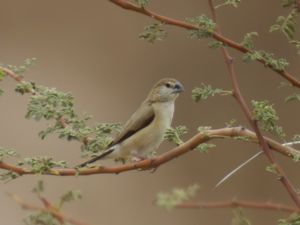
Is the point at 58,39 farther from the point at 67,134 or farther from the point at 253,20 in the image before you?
the point at 67,134

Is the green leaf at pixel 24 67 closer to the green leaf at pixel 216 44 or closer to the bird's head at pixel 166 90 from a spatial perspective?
the green leaf at pixel 216 44

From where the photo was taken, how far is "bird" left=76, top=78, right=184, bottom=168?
5.11 ft

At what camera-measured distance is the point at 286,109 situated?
3555mm

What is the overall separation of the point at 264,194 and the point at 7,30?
139 centimetres

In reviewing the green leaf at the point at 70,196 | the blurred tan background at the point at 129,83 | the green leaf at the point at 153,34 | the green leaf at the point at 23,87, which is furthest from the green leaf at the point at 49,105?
the blurred tan background at the point at 129,83

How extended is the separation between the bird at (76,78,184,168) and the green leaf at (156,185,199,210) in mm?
814

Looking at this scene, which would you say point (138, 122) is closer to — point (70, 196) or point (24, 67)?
point (24, 67)

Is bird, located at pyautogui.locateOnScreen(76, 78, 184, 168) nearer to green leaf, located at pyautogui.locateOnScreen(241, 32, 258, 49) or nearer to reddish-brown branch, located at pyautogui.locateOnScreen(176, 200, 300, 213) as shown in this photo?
green leaf, located at pyautogui.locateOnScreen(241, 32, 258, 49)

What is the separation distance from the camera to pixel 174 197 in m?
0.64

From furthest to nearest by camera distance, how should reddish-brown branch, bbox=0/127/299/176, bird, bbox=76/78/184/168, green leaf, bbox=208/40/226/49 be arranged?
bird, bbox=76/78/184/168
green leaf, bbox=208/40/226/49
reddish-brown branch, bbox=0/127/299/176

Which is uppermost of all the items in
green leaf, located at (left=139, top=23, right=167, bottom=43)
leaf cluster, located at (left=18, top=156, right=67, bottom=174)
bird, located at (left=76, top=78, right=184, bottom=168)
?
bird, located at (left=76, top=78, right=184, bottom=168)

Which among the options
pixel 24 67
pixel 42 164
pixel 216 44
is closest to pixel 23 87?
pixel 24 67

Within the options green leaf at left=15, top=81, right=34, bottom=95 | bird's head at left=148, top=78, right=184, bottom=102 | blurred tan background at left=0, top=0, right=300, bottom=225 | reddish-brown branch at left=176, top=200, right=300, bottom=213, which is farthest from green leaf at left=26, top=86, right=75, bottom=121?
blurred tan background at left=0, top=0, right=300, bottom=225

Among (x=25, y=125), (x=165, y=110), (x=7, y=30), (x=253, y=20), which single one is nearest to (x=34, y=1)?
(x=7, y=30)
